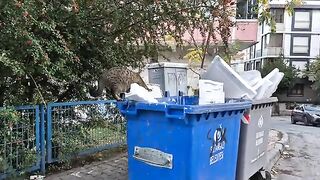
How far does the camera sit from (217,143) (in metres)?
4.15

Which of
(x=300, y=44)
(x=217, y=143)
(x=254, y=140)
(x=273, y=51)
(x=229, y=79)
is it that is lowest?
(x=254, y=140)

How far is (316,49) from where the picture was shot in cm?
4116

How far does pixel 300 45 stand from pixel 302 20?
2.71 m

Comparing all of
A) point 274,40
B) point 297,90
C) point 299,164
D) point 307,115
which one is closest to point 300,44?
point 274,40

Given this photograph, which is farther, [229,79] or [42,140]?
[42,140]

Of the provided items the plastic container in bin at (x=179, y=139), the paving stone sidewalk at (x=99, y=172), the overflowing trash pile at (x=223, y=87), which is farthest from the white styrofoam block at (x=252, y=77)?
the paving stone sidewalk at (x=99, y=172)

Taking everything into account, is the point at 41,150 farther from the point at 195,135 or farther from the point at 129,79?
the point at 195,135

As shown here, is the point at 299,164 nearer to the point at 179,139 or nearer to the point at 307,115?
the point at 179,139

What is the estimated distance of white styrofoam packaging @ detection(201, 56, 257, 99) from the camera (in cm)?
475

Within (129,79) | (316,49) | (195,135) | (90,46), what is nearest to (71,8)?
(90,46)

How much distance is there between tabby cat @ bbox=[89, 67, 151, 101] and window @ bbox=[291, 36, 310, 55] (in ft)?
123

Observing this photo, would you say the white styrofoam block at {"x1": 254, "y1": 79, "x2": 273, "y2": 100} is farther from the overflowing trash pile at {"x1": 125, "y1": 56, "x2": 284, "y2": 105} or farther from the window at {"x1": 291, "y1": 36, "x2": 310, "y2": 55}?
the window at {"x1": 291, "y1": 36, "x2": 310, "y2": 55}

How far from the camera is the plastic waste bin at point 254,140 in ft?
16.2

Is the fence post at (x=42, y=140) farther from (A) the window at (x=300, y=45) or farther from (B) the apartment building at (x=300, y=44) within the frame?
(A) the window at (x=300, y=45)
